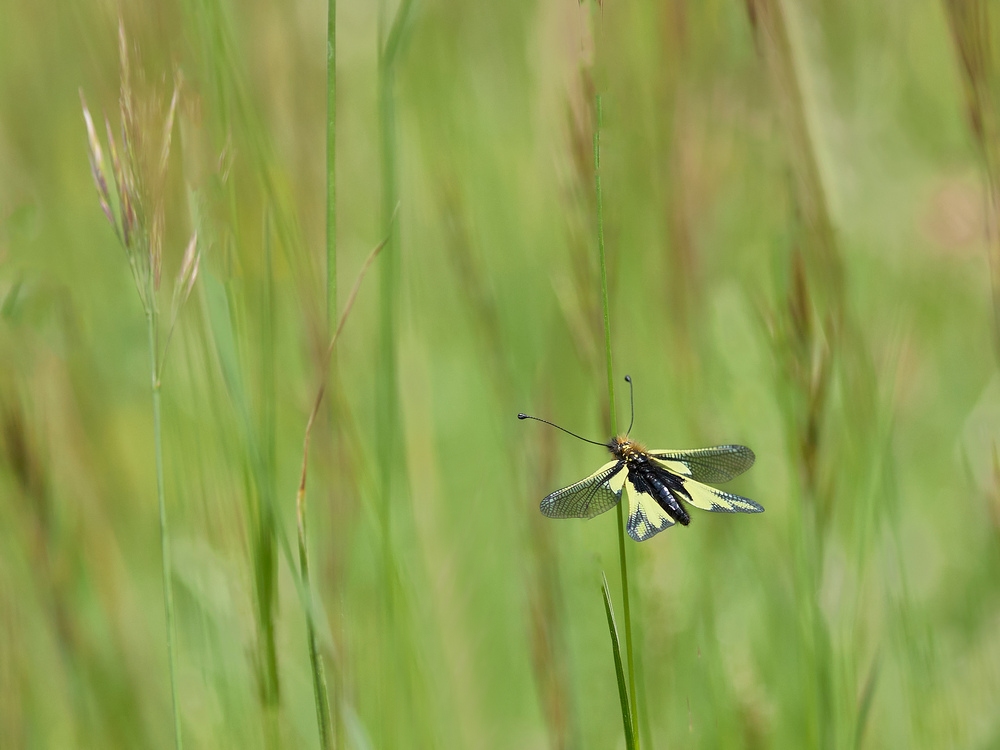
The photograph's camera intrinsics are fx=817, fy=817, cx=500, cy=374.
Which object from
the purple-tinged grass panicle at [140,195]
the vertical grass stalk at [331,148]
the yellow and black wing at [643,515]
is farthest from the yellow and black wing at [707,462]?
the purple-tinged grass panicle at [140,195]

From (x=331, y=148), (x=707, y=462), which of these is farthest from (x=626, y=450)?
(x=331, y=148)

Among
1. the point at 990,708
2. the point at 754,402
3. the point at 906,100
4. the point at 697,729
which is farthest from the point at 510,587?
the point at 906,100

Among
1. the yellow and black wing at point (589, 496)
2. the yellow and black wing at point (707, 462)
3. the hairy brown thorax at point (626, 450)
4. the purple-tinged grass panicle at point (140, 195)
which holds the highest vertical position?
the purple-tinged grass panicle at point (140, 195)

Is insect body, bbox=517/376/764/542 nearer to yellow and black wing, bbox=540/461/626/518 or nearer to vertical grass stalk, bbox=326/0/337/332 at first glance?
yellow and black wing, bbox=540/461/626/518

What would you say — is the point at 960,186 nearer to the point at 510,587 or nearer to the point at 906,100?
the point at 906,100

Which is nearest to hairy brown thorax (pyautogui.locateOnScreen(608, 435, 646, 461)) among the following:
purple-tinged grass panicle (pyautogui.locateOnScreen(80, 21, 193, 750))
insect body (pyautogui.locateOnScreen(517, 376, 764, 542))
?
insect body (pyautogui.locateOnScreen(517, 376, 764, 542))

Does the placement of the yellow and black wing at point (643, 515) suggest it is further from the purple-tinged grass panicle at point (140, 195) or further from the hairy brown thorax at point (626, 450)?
the purple-tinged grass panicle at point (140, 195)
